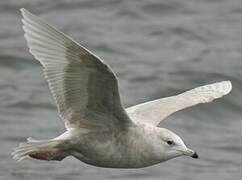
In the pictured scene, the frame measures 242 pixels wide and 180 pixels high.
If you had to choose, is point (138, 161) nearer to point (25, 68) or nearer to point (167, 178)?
point (167, 178)

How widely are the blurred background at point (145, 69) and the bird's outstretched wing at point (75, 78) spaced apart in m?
2.82

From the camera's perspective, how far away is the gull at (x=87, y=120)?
7.48 metres

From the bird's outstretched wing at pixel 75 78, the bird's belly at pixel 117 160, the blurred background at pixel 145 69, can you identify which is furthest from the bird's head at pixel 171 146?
the blurred background at pixel 145 69

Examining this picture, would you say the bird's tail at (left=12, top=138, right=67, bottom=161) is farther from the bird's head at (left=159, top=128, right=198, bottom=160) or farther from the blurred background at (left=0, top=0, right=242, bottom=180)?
the blurred background at (left=0, top=0, right=242, bottom=180)

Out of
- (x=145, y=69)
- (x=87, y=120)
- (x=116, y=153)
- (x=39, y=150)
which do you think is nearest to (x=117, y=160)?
(x=116, y=153)

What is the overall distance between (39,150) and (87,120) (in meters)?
0.43

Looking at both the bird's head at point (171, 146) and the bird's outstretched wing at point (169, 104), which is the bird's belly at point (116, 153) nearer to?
the bird's head at point (171, 146)

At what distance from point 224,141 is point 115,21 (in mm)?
→ 3952

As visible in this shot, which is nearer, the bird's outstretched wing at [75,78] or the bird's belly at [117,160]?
the bird's outstretched wing at [75,78]

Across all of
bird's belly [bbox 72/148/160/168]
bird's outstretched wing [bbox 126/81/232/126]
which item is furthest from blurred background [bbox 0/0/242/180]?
bird's belly [bbox 72/148/160/168]

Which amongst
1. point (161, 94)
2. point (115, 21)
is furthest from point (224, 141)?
point (115, 21)

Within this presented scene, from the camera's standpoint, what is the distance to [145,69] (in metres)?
13.5

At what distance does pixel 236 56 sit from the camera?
44.9ft

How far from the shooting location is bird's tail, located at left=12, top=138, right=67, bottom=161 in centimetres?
778
